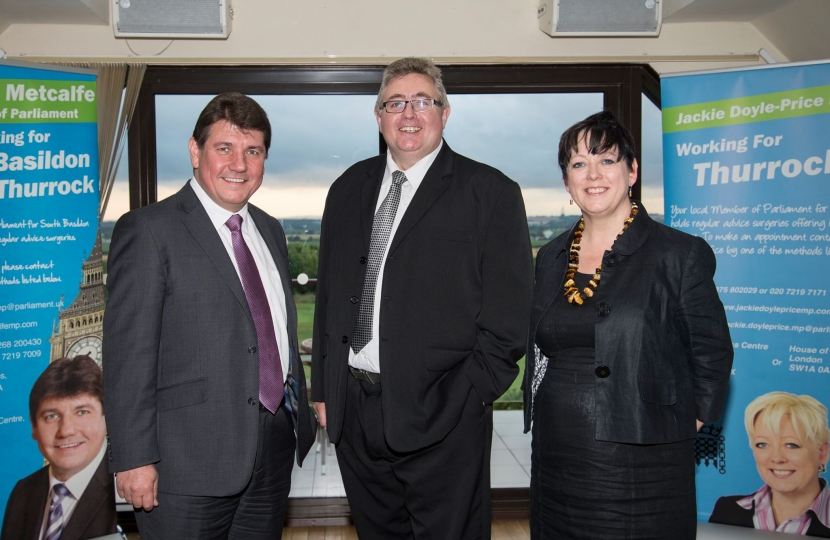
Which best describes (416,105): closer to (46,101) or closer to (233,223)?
(233,223)

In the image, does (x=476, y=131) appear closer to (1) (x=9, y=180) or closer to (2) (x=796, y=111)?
(2) (x=796, y=111)

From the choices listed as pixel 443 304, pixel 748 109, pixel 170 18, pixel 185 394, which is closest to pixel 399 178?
pixel 443 304

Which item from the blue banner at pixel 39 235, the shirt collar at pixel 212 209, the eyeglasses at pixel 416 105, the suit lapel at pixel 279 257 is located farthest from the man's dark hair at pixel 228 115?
the blue banner at pixel 39 235

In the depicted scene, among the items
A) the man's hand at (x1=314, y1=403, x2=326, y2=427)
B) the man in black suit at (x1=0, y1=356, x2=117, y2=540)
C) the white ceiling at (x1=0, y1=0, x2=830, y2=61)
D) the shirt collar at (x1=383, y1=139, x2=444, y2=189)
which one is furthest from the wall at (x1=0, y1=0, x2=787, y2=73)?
the man's hand at (x1=314, y1=403, x2=326, y2=427)

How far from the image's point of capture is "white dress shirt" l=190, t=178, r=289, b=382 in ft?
6.70

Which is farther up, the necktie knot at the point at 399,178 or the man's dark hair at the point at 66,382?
the necktie knot at the point at 399,178

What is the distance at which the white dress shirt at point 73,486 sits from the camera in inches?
125

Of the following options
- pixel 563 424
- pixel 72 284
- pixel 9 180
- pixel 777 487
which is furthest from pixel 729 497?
pixel 9 180

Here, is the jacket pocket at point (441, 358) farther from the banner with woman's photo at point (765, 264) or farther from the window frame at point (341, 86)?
the window frame at point (341, 86)

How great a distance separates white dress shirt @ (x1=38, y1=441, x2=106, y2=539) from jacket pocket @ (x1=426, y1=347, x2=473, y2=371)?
1.99 m

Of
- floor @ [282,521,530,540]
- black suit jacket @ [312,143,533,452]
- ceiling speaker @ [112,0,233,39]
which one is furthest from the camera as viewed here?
floor @ [282,521,530,540]

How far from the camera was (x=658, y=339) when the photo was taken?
6.27 ft

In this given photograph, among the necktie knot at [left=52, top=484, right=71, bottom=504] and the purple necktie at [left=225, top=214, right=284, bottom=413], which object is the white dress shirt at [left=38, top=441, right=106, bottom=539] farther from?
the purple necktie at [left=225, top=214, right=284, bottom=413]

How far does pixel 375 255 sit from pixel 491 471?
2464 millimetres
